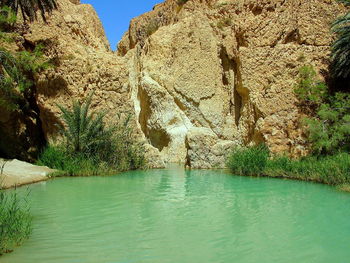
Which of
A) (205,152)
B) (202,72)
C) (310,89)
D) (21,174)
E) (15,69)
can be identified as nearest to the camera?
(21,174)

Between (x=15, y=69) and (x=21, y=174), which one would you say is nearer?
(x=21, y=174)

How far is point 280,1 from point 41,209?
55.9 feet

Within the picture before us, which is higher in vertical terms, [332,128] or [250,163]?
[332,128]

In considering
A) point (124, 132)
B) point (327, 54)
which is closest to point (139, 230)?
point (124, 132)

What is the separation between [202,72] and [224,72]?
1.39m

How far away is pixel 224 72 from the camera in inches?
933

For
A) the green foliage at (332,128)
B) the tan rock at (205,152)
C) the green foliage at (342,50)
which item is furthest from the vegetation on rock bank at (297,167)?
the green foliage at (342,50)

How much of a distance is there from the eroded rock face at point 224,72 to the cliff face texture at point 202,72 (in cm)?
5

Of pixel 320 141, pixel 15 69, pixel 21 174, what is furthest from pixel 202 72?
pixel 21 174

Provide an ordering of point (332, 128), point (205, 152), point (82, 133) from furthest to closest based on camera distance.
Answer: point (205, 152)
point (82, 133)
point (332, 128)

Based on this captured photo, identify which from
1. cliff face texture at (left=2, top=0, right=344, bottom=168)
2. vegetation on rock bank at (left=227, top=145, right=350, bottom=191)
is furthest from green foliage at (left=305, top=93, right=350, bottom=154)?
cliff face texture at (left=2, top=0, right=344, bottom=168)

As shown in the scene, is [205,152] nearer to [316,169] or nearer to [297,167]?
[297,167]

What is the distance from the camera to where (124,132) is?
16.1 meters

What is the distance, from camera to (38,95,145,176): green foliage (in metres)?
13.6
